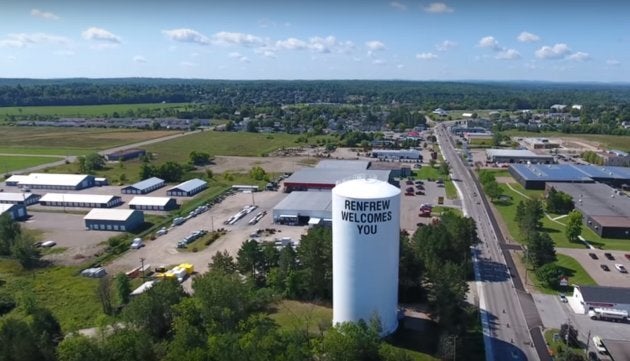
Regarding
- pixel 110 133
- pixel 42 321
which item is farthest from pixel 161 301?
pixel 110 133

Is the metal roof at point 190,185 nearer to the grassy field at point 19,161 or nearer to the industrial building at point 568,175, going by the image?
the grassy field at point 19,161

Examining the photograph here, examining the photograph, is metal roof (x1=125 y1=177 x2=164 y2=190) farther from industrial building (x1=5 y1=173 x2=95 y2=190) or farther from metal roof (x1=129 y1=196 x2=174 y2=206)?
industrial building (x1=5 y1=173 x2=95 y2=190)

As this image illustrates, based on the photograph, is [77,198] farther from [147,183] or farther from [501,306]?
[501,306]

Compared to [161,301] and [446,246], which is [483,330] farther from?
[161,301]

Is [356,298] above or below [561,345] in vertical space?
above

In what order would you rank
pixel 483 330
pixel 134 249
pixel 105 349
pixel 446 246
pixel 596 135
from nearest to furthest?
pixel 105 349 < pixel 483 330 < pixel 446 246 < pixel 134 249 < pixel 596 135

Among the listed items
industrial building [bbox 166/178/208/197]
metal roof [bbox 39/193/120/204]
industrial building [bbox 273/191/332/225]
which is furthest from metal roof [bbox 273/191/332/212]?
metal roof [bbox 39/193/120/204]
